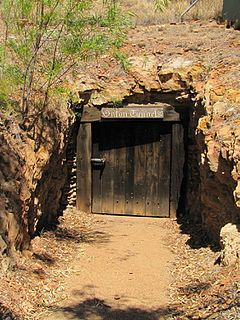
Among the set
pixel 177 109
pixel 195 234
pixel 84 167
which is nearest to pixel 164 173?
pixel 177 109

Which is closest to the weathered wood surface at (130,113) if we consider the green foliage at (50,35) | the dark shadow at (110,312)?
the green foliage at (50,35)

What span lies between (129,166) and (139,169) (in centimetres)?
22

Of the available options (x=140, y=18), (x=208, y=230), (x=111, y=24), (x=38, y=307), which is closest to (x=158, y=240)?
(x=208, y=230)

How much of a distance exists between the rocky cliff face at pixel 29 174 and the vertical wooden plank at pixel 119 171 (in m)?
1.51

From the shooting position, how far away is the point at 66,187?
8859 mm

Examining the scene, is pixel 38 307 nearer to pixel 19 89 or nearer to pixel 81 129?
pixel 19 89

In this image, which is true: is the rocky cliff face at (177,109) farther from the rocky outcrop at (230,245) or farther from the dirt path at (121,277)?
the dirt path at (121,277)

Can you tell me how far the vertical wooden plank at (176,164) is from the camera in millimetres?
8742

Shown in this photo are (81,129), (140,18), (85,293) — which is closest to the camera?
(85,293)

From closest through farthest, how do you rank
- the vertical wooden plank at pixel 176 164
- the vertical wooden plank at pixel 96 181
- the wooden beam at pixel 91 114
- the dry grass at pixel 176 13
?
the wooden beam at pixel 91 114 < the vertical wooden plank at pixel 176 164 < the vertical wooden plank at pixel 96 181 < the dry grass at pixel 176 13

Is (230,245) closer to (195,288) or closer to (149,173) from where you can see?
(195,288)

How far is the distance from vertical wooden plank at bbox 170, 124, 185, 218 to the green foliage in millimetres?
2718

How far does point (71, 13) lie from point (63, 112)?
73.0 inches

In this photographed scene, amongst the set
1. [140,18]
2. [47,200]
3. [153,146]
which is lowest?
[47,200]
